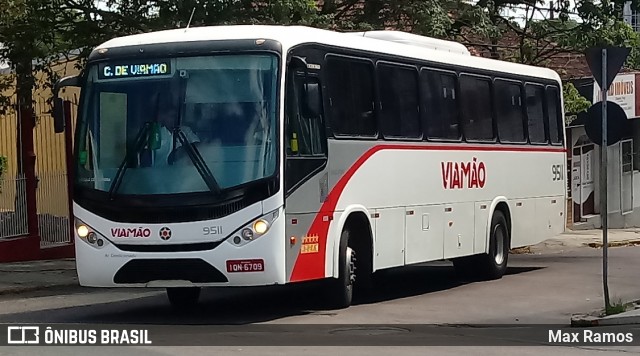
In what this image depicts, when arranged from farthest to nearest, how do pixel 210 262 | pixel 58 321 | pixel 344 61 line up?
pixel 344 61, pixel 58 321, pixel 210 262

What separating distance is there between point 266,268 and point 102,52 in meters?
3.36

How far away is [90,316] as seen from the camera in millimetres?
14523

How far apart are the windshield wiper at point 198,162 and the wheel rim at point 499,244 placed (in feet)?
26.2

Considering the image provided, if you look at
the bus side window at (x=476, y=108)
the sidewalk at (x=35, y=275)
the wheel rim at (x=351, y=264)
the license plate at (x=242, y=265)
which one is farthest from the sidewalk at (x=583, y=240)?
the license plate at (x=242, y=265)

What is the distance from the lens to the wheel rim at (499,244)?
19.8 metres

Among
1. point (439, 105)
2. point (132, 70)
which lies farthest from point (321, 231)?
point (439, 105)

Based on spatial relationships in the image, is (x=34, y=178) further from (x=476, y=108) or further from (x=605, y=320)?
(x=605, y=320)

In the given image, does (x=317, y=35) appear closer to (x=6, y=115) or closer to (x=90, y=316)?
(x=90, y=316)

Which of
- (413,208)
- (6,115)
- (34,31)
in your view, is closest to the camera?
(413,208)

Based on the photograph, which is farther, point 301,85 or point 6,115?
point 6,115

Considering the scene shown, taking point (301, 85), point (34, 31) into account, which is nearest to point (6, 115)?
point (34, 31)

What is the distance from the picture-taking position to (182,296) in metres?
15.4

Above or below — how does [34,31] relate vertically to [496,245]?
above

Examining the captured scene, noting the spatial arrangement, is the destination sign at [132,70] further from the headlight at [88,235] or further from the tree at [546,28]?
the tree at [546,28]
